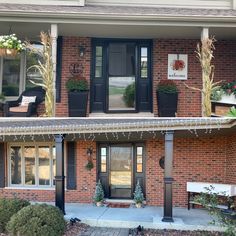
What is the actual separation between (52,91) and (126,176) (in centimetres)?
446

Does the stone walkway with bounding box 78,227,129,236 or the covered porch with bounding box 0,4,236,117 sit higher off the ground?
the covered porch with bounding box 0,4,236,117

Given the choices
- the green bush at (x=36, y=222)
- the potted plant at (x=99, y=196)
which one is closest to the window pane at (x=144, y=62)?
the potted plant at (x=99, y=196)

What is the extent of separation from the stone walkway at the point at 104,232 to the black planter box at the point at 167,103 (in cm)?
343

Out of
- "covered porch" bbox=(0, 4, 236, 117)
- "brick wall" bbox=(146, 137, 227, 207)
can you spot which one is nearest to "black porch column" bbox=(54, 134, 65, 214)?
"covered porch" bbox=(0, 4, 236, 117)

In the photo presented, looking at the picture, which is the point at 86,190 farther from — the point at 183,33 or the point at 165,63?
the point at 183,33

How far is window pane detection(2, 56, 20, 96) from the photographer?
12.2 metres

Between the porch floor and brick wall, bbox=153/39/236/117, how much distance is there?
9.33 feet

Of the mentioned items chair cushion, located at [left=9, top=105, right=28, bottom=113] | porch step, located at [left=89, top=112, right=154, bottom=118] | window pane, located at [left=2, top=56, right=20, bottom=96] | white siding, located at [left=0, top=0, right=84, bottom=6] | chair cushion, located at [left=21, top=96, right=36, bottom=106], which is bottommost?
porch step, located at [left=89, top=112, right=154, bottom=118]

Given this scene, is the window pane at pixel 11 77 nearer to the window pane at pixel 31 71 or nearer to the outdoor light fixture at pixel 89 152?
the window pane at pixel 31 71

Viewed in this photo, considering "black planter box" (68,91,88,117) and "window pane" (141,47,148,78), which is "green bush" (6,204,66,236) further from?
"window pane" (141,47,148,78)

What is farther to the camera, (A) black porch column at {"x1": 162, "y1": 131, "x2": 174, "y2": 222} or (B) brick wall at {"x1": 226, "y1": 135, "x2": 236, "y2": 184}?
(B) brick wall at {"x1": 226, "y1": 135, "x2": 236, "y2": 184}

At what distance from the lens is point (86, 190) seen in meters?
12.7

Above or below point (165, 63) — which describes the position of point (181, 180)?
below

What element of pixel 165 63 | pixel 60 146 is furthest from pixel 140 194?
pixel 165 63
